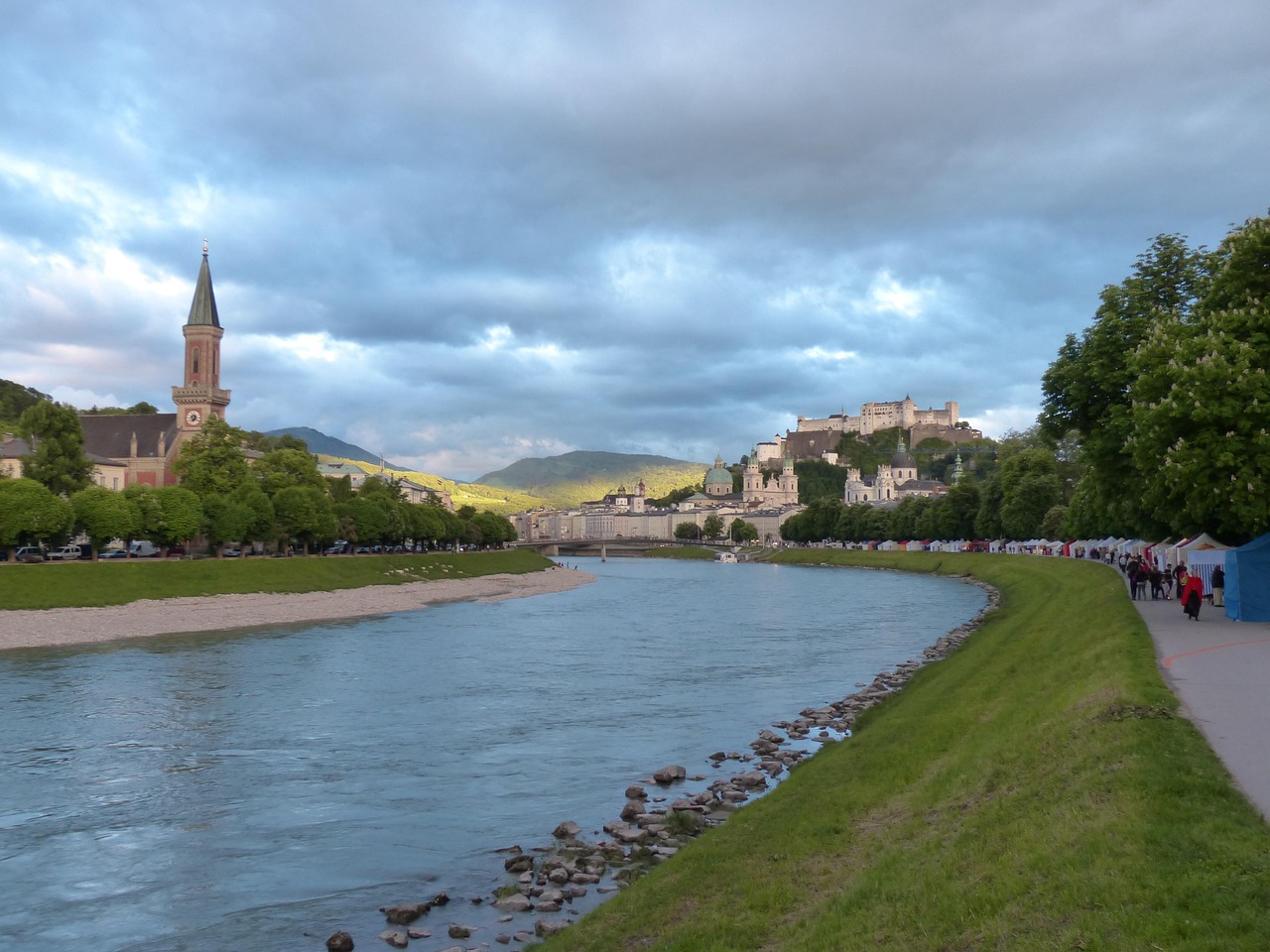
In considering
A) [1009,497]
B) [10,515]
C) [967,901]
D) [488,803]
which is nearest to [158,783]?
[488,803]

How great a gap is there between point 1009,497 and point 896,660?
73201mm

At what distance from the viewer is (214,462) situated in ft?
284

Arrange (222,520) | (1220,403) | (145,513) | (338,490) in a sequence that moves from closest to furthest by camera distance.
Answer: (1220,403) → (145,513) → (222,520) → (338,490)

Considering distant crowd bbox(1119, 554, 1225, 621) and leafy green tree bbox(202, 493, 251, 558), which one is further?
leafy green tree bbox(202, 493, 251, 558)

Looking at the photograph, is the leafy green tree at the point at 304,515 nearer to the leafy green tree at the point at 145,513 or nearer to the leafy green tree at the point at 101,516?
the leafy green tree at the point at 145,513

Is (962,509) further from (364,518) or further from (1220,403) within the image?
(1220,403)

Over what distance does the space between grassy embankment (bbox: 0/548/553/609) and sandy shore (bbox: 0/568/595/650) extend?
1402mm

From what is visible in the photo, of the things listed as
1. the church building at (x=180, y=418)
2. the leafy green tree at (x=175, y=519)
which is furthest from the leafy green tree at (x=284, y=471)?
the church building at (x=180, y=418)

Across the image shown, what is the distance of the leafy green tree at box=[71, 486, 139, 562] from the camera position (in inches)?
2569

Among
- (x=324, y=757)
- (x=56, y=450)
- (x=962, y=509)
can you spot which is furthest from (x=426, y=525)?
(x=324, y=757)

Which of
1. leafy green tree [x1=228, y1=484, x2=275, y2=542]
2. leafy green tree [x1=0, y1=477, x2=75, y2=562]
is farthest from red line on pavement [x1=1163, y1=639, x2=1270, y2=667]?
leafy green tree [x1=228, y1=484, x2=275, y2=542]

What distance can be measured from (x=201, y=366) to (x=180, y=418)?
6846mm

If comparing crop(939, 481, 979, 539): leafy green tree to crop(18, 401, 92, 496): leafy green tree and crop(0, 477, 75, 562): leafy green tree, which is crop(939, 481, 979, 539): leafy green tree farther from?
crop(0, 477, 75, 562): leafy green tree

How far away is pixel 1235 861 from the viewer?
28.8 feet
